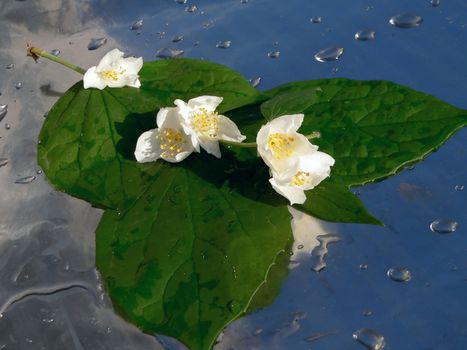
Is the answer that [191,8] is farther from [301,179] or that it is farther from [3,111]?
[301,179]

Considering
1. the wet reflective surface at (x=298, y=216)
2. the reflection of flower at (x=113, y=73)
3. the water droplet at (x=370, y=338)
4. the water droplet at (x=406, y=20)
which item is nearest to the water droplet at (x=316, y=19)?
the wet reflective surface at (x=298, y=216)

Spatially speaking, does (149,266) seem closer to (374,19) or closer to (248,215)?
(248,215)

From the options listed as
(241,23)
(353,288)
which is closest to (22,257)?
(353,288)

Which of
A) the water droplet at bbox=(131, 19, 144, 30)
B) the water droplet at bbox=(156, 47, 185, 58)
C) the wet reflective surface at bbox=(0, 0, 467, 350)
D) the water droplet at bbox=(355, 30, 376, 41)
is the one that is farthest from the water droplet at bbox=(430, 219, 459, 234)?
the water droplet at bbox=(131, 19, 144, 30)

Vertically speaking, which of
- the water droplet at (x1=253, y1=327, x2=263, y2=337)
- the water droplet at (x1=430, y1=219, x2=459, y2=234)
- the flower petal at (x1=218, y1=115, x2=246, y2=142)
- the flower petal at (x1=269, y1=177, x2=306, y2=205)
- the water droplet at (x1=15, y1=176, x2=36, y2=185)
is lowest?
the water droplet at (x1=253, y1=327, x2=263, y2=337)

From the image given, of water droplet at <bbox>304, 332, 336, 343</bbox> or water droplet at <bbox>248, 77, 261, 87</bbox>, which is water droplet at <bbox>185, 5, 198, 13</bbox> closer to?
water droplet at <bbox>248, 77, 261, 87</bbox>

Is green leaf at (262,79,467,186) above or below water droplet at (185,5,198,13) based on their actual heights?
above

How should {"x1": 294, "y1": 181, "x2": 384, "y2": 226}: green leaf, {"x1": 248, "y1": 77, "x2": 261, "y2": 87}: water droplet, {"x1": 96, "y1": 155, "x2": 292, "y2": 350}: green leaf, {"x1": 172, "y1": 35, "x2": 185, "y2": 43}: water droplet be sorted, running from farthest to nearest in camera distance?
{"x1": 172, "y1": 35, "x2": 185, "y2": 43}: water droplet → {"x1": 248, "y1": 77, "x2": 261, "y2": 87}: water droplet → {"x1": 294, "y1": 181, "x2": 384, "y2": 226}: green leaf → {"x1": 96, "y1": 155, "x2": 292, "y2": 350}: green leaf
